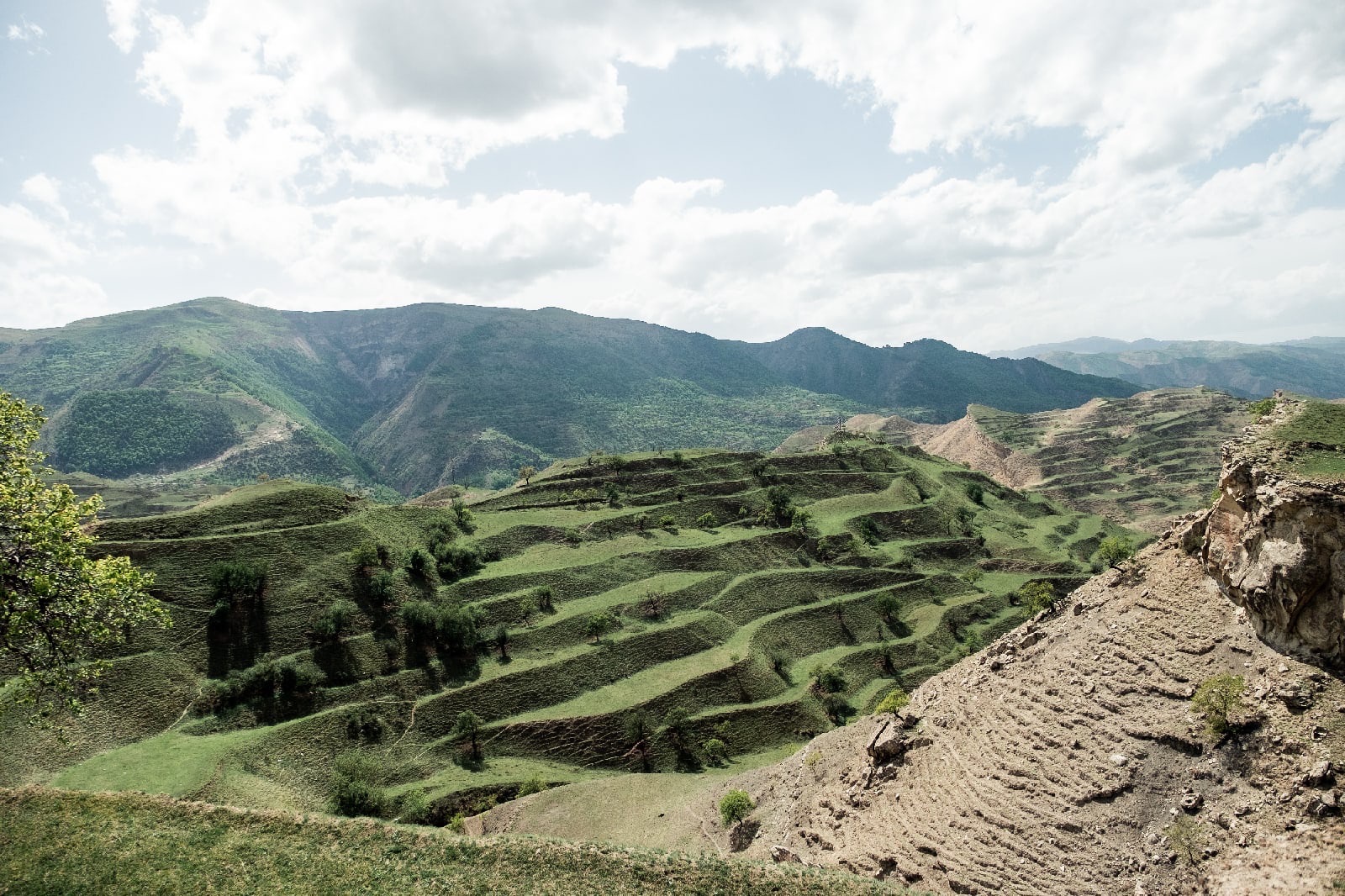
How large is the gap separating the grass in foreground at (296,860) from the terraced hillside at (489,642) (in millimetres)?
20674

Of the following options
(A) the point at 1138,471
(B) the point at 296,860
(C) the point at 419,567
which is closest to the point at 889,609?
(C) the point at 419,567

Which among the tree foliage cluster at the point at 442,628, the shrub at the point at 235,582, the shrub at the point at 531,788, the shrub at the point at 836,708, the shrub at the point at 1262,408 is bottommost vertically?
the shrub at the point at 836,708

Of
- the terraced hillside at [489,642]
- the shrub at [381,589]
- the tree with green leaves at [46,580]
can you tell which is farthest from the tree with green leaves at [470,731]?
the tree with green leaves at [46,580]

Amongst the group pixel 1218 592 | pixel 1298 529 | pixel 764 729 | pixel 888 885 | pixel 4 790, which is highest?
pixel 1298 529

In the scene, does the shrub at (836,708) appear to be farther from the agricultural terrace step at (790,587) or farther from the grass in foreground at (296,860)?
the grass in foreground at (296,860)

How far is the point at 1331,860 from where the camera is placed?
22.8 m

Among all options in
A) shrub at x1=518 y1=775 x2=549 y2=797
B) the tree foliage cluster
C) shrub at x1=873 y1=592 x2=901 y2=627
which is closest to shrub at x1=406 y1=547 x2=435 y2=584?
the tree foliage cluster

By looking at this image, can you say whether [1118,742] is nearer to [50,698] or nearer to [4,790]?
[4,790]

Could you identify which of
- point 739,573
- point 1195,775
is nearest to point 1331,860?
point 1195,775

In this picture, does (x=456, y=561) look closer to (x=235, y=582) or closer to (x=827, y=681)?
(x=235, y=582)

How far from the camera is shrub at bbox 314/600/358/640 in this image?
69.2 meters

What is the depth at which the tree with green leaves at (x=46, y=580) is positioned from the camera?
24.8 meters

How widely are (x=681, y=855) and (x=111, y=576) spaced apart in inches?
1040

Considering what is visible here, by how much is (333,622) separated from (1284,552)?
A: 7385cm
